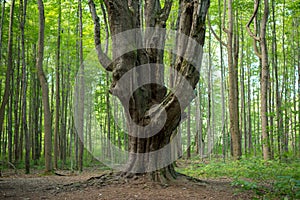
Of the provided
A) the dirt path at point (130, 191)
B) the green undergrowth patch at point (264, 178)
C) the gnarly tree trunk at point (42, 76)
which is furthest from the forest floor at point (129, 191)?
the gnarly tree trunk at point (42, 76)

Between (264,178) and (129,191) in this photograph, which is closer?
(129,191)

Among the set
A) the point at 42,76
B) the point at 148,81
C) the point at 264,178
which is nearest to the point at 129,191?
the point at 148,81

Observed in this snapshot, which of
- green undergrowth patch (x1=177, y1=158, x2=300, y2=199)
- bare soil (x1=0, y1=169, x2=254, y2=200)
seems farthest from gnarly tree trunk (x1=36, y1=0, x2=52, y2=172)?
green undergrowth patch (x1=177, y1=158, x2=300, y2=199)

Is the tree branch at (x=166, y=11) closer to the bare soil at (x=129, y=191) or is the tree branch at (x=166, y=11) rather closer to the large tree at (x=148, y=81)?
the large tree at (x=148, y=81)

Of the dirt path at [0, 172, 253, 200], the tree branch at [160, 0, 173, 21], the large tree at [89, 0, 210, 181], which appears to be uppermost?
the tree branch at [160, 0, 173, 21]

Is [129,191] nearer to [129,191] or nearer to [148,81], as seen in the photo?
[129,191]

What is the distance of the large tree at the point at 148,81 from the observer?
694 cm

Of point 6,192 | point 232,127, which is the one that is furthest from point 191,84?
point 232,127

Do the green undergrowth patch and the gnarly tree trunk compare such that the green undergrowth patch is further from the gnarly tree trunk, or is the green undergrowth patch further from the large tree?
the gnarly tree trunk

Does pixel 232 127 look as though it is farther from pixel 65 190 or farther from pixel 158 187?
pixel 65 190

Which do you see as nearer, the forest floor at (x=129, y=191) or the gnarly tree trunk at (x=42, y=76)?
the forest floor at (x=129, y=191)

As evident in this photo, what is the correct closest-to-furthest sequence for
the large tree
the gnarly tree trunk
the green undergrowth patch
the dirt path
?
the green undergrowth patch, the dirt path, the large tree, the gnarly tree trunk

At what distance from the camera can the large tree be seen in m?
6.94

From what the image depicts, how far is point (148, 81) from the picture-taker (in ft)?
25.2
